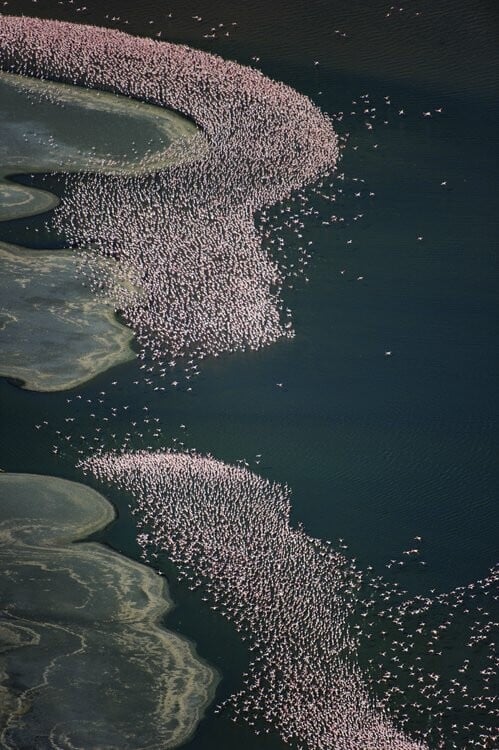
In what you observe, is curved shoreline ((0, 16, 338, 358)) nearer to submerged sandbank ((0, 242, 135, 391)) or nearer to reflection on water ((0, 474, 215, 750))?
submerged sandbank ((0, 242, 135, 391))

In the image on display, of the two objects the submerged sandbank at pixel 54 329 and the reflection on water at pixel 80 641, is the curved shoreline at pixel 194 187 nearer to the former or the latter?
the submerged sandbank at pixel 54 329

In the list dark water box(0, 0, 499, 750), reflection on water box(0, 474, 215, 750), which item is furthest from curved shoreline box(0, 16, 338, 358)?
reflection on water box(0, 474, 215, 750)

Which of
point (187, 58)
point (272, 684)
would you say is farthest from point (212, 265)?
point (272, 684)

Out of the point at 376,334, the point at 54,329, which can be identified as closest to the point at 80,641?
the point at 54,329

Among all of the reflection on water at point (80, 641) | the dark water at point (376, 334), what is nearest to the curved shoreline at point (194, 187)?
the dark water at point (376, 334)

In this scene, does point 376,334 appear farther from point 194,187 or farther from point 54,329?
point 54,329

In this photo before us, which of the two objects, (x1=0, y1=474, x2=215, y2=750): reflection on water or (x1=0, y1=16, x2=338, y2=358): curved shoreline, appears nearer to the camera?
(x1=0, y1=474, x2=215, y2=750): reflection on water

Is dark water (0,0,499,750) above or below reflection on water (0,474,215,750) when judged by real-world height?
above
